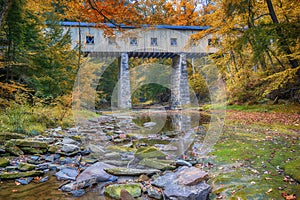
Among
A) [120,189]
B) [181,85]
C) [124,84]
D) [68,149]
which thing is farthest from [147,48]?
[120,189]

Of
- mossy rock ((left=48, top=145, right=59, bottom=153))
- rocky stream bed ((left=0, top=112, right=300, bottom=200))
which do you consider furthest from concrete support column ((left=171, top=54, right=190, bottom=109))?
mossy rock ((left=48, top=145, right=59, bottom=153))

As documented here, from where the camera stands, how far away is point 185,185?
9.17ft

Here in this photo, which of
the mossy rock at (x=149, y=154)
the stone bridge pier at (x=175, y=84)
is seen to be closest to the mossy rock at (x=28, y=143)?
the mossy rock at (x=149, y=154)

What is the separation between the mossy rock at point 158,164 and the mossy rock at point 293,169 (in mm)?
1640

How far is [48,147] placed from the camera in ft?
15.3

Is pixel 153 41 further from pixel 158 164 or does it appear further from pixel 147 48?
pixel 158 164

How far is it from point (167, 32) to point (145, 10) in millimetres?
13226

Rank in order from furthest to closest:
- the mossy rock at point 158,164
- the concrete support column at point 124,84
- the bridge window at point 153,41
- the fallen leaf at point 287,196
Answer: the bridge window at point 153,41, the concrete support column at point 124,84, the mossy rock at point 158,164, the fallen leaf at point 287,196

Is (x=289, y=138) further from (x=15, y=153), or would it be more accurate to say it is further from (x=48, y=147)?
(x=15, y=153)

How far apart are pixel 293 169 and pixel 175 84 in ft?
60.1

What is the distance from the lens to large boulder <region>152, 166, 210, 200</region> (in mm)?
2598

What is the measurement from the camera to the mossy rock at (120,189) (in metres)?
2.77

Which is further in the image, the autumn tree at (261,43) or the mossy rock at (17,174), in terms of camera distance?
the autumn tree at (261,43)

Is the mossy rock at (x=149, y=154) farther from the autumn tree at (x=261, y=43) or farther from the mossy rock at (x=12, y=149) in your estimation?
the autumn tree at (x=261, y=43)
